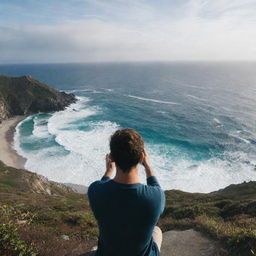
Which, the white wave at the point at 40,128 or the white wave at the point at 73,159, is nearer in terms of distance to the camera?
the white wave at the point at 73,159

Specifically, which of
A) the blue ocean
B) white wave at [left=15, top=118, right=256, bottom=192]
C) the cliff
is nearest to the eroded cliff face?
the cliff

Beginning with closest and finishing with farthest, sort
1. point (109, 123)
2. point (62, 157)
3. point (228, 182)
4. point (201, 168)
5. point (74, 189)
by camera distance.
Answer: point (74, 189) < point (228, 182) < point (201, 168) < point (62, 157) < point (109, 123)

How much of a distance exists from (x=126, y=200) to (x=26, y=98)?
334ft

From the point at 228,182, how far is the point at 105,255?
4879 centimetres

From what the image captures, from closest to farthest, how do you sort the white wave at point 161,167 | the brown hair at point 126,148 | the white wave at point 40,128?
1. the brown hair at point 126,148
2. the white wave at point 161,167
3. the white wave at point 40,128

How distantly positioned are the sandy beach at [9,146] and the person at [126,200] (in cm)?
5337

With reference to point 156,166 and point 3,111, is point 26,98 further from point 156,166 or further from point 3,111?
point 156,166

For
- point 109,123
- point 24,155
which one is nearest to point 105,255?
point 24,155

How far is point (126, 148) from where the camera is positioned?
3.61 meters

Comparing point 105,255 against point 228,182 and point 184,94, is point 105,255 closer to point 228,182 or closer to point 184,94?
point 228,182

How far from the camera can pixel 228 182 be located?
49.3 meters

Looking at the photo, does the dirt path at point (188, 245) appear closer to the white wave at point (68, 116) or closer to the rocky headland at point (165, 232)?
the rocky headland at point (165, 232)

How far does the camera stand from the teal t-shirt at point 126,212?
12.2 ft

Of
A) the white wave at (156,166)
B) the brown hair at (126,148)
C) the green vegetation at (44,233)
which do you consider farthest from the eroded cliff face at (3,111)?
the brown hair at (126,148)
